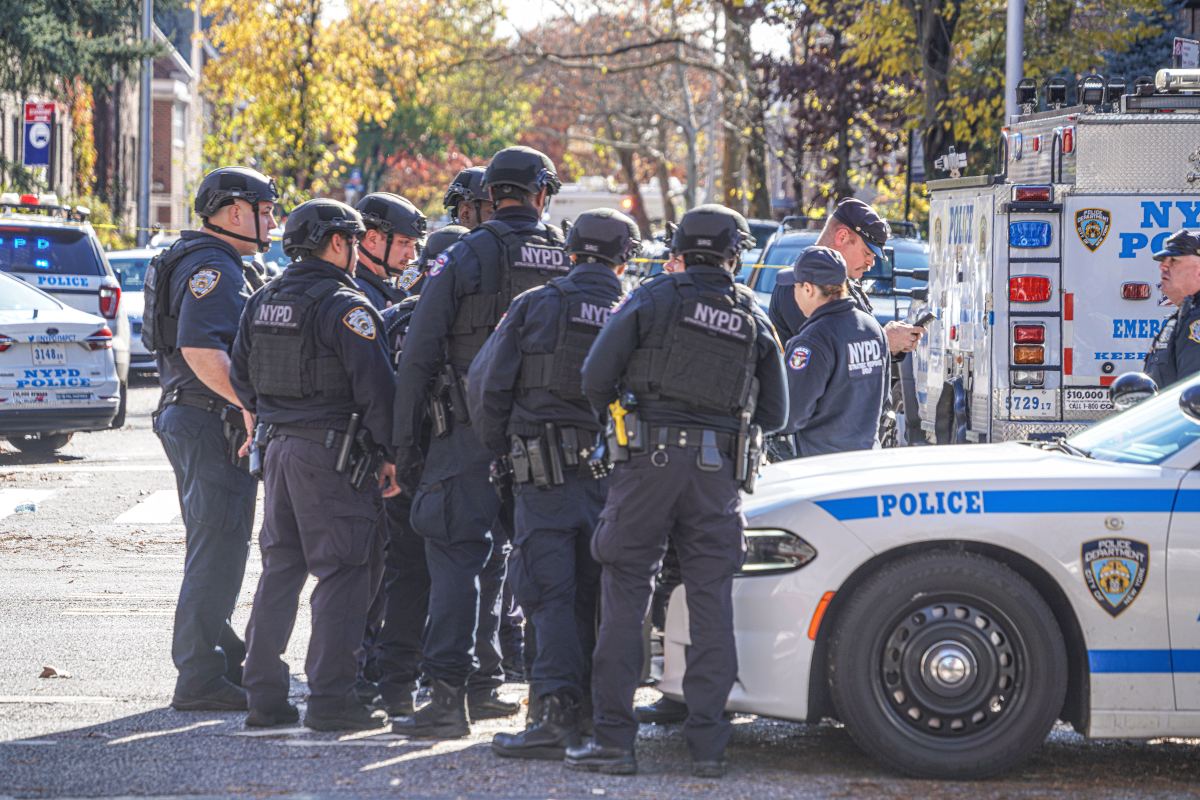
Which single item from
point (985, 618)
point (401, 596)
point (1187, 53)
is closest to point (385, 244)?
point (401, 596)

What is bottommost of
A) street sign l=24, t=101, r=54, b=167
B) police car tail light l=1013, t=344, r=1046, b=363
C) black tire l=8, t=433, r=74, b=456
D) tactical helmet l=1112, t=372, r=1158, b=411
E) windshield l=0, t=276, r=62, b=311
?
black tire l=8, t=433, r=74, b=456

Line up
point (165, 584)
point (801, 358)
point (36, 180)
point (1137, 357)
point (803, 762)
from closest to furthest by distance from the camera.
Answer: point (803, 762), point (801, 358), point (165, 584), point (1137, 357), point (36, 180)

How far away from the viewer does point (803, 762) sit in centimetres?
612

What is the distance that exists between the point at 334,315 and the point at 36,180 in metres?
23.1

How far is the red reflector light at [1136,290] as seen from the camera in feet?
34.6

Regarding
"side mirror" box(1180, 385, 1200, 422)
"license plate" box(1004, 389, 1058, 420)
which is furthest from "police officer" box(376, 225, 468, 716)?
"license plate" box(1004, 389, 1058, 420)

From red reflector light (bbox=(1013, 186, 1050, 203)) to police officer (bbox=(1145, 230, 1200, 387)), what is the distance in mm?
2088

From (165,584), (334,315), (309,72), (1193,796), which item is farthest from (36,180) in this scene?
(1193,796)

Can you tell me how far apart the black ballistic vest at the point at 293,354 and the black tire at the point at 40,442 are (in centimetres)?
972

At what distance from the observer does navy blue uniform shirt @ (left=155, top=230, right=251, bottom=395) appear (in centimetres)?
689

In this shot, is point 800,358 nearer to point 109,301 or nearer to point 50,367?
point 50,367

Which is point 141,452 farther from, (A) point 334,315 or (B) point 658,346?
(B) point 658,346

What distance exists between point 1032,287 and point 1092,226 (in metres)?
0.49

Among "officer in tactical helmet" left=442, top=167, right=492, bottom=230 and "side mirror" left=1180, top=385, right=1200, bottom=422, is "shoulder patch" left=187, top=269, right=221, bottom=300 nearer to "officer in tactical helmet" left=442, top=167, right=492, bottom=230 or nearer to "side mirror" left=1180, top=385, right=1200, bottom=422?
"officer in tactical helmet" left=442, top=167, right=492, bottom=230
